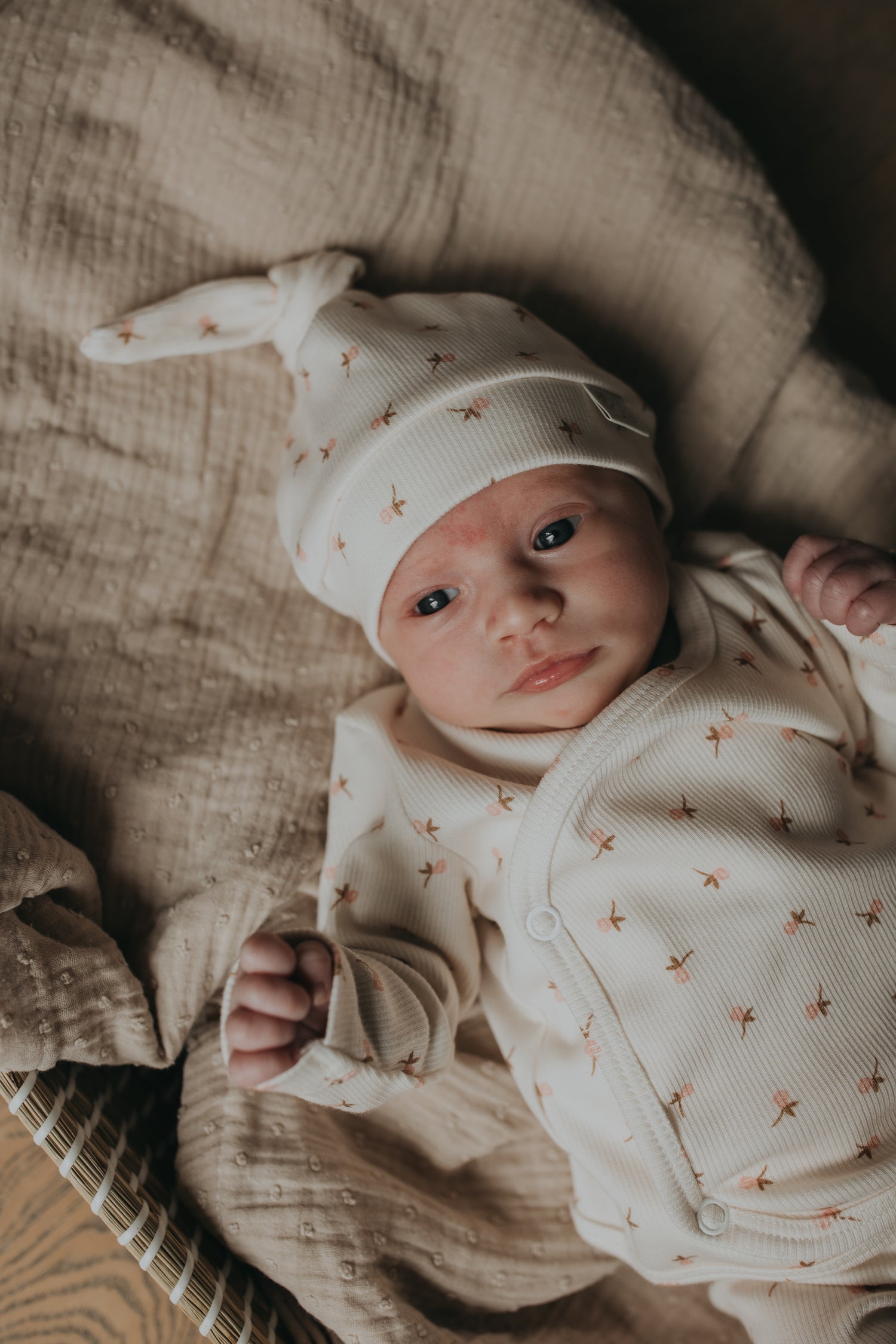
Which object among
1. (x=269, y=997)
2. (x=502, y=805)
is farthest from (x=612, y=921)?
(x=269, y=997)

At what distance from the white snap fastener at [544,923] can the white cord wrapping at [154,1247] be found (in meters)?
0.49

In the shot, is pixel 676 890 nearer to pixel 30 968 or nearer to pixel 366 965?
pixel 366 965

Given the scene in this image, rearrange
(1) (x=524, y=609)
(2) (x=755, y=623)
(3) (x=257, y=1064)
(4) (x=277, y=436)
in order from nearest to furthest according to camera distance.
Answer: (3) (x=257, y=1064)
(1) (x=524, y=609)
(2) (x=755, y=623)
(4) (x=277, y=436)

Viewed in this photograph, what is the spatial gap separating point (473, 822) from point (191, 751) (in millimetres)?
366

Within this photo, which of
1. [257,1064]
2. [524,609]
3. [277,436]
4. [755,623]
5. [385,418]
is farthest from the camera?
[277,436]

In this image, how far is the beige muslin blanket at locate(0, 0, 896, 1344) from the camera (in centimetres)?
110

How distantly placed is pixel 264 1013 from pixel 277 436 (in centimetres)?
75

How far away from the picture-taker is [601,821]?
1.02 metres

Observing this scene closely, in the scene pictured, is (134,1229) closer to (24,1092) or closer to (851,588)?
(24,1092)

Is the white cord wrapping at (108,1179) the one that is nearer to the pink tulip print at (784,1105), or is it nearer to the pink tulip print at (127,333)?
the pink tulip print at (784,1105)

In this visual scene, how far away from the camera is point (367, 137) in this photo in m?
1.18

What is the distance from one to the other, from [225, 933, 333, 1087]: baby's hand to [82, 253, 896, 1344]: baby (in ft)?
0.10

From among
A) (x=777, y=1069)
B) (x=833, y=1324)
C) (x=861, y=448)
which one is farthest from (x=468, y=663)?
(x=833, y=1324)

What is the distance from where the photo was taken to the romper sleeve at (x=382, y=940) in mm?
874
